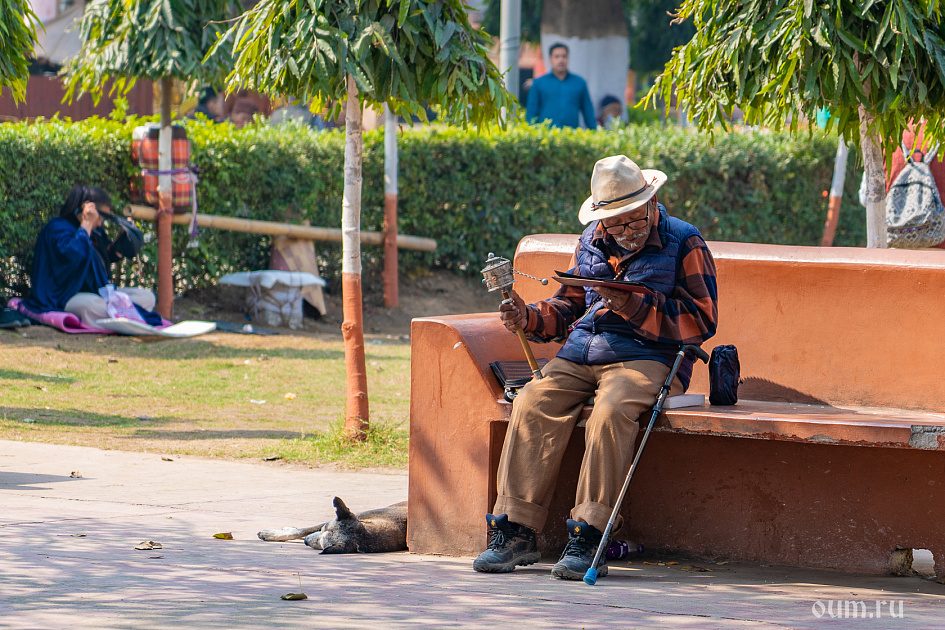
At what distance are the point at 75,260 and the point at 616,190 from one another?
813 cm

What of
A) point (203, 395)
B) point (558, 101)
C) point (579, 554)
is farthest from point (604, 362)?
point (558, 101)

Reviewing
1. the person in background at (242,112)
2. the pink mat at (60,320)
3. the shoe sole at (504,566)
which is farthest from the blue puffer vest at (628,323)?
the person in background at (242,112)

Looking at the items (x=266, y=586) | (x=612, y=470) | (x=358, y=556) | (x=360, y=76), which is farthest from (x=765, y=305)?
(x=360, y=76)

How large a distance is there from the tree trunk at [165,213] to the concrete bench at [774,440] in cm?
791

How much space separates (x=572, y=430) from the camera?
4.82 meters

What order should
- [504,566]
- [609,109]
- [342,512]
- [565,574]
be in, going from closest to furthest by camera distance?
[565,574]
[504,566]
[342,512]
[609,109]

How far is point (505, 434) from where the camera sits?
16.5 ft

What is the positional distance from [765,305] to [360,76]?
2.89 meters

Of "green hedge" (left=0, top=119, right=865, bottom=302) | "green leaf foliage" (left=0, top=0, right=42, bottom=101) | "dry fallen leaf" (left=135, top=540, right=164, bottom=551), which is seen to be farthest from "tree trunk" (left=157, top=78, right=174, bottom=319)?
"dry fallen leaf" (left=135, top=540, right=164, bottom=551)

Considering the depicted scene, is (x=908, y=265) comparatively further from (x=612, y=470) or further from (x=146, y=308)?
(x=146, y=308)

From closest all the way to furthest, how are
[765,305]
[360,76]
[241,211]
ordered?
[765,305] < [360,76] < [241,211]

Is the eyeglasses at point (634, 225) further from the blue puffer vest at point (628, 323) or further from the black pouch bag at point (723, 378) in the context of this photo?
the black pouch bag at point (723, 378)

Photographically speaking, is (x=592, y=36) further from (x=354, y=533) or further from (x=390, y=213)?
(x=354, y=533)

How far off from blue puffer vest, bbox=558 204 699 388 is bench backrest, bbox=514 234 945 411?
426 mm
